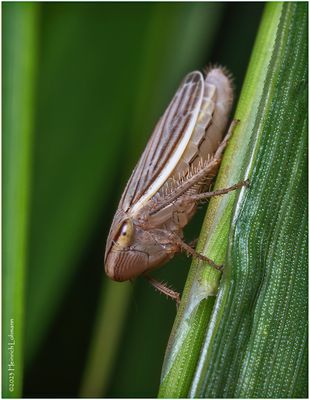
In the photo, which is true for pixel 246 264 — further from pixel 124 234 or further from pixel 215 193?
pixel 124 234

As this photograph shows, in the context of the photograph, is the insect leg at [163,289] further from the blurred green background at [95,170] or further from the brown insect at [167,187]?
the blurred green background at [95,170]

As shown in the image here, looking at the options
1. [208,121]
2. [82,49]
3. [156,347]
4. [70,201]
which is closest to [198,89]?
[208,121]

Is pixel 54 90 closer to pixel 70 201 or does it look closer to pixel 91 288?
pixel 70 201

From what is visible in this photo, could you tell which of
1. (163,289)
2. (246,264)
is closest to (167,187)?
(163,289)

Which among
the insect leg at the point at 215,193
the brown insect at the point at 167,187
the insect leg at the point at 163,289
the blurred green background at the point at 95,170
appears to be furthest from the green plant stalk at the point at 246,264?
the blurred green background at the point at 95,170

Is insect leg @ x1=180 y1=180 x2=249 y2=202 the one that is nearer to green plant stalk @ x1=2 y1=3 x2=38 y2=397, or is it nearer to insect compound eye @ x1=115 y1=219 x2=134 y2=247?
insect compound eye @ x1=115 y1=219 x2=134 y2=247

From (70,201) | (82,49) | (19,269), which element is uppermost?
(82,49)

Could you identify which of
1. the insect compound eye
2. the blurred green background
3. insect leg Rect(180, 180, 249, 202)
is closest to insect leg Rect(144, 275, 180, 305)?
the blurred green background
